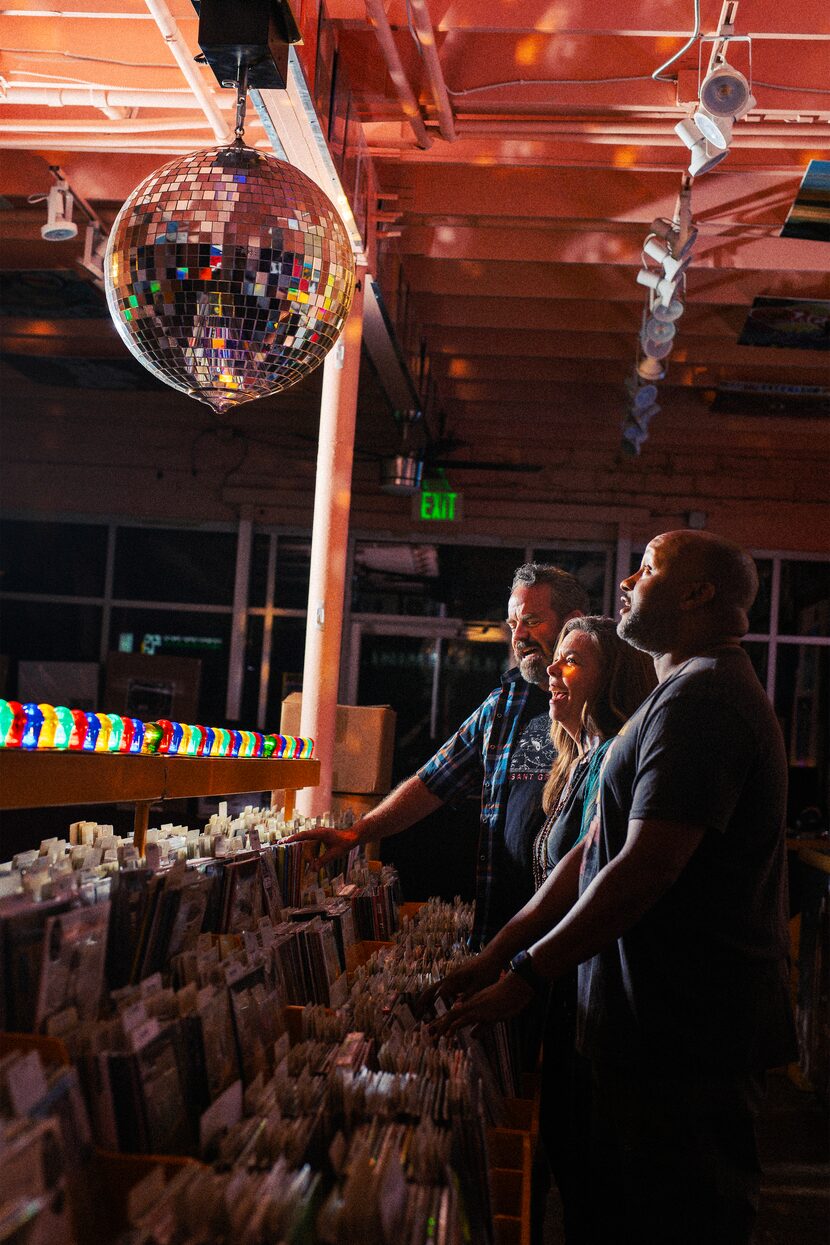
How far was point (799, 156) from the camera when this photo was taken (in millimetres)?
4953

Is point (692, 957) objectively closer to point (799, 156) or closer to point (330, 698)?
point (330, 698)

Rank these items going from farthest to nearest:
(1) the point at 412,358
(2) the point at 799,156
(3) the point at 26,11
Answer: (1) the point at 412,358, (2) the point at 799,156, (3) the point at 26,11

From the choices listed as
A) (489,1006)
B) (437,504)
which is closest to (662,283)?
(489,1006)

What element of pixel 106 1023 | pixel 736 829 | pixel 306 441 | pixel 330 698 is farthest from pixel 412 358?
pixel 106 1023

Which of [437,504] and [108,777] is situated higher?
[437,504]

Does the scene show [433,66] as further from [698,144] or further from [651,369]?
[651,369]

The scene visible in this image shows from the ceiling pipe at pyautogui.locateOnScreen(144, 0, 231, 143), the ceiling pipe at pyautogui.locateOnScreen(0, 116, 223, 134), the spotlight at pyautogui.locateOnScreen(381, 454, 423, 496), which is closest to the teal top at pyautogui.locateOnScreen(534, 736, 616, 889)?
the ceiling pipe at pyautogui.locateOnScreen(144, 0, 231, 143)

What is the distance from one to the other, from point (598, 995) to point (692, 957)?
196mm

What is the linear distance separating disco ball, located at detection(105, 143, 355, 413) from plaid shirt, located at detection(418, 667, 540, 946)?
150 centimetres

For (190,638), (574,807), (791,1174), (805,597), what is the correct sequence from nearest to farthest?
(574,807)
(791,1174)
(805,597)
(190,638)

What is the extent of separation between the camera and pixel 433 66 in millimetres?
3816

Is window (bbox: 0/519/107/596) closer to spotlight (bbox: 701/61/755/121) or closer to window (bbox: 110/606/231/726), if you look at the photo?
window (bbox: 110/606/231/726)

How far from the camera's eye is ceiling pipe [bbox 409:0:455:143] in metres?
3.51

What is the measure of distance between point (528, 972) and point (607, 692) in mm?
1104
